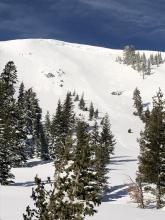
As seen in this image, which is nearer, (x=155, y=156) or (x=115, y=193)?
(x=155, y=156)

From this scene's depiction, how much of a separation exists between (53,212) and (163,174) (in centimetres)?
3031

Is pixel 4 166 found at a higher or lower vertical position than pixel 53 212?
lower

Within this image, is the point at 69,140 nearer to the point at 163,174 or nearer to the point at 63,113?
the point at 163,174

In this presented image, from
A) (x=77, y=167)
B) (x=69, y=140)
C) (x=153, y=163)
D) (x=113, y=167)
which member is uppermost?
(x=69, y=140)

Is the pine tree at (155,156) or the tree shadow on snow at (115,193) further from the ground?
the pine tree at (155,156)

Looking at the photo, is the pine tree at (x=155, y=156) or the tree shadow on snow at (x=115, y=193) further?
the tree shadow on snow at (x=115, y=193)

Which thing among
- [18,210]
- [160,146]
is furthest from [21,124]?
[18,210]

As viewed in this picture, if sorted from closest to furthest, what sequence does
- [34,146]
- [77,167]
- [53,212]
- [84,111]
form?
[53,212] < [77,167] < [34,146] < [84,111]

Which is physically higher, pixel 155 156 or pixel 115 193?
pixel 155 156

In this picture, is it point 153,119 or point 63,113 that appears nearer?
point 153,119

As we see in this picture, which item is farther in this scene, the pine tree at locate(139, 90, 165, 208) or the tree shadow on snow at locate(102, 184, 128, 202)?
the tree shadow on snow at locate(102, 184, 128, 202)

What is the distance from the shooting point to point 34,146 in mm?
120188

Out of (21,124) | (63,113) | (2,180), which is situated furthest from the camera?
(63,113)

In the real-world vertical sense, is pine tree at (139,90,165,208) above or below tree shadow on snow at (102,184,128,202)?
above
